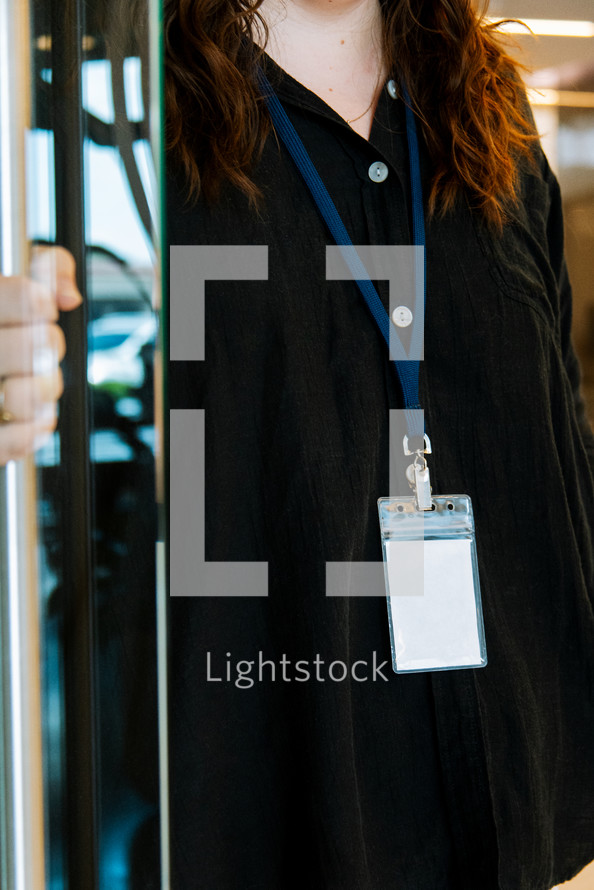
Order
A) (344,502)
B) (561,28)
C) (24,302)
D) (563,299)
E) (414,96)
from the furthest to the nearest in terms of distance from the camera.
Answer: (561,28)
(563,299)
(414,96)
(344,502)
(24,302)

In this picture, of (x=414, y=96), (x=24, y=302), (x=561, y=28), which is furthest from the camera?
(x=561, y=28)

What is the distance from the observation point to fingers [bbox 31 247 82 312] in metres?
0.19

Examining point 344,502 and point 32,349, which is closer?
point 32,349

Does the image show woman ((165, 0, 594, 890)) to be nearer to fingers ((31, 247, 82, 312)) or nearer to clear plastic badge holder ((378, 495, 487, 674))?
clear plastic badge holder ((378, 495, 487, 674))

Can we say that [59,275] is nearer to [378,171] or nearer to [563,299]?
[378,171]

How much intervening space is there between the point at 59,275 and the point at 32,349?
0.02 m

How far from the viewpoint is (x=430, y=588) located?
0.54 m

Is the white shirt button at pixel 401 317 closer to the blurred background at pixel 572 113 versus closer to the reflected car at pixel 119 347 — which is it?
the reflected car at pixel 119 347

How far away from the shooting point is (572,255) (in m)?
1.12

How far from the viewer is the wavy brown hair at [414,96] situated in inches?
20.8

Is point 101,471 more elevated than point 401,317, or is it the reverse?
point 401,317

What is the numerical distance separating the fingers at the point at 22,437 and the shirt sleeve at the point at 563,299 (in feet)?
1.97

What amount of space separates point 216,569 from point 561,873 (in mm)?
352

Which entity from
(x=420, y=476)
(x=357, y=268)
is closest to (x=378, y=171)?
(x=357, y=268)
